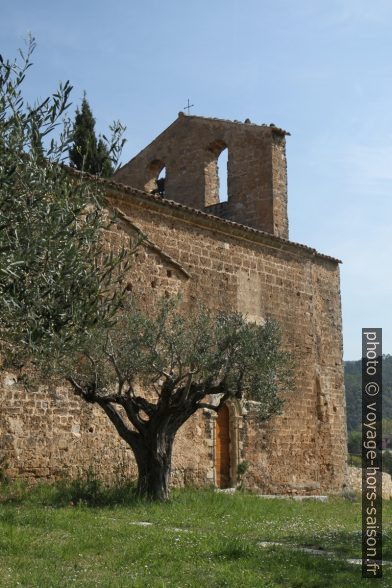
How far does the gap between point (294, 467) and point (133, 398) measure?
713 centimetres

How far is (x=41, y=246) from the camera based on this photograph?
637 cm

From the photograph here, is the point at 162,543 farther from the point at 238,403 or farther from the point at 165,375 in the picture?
the point at 238,403

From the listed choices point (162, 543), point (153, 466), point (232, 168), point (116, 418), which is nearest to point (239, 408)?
point (153, 466)

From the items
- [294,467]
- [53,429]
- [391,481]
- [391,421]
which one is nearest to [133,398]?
[53,429]

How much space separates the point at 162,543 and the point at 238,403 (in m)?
9.19

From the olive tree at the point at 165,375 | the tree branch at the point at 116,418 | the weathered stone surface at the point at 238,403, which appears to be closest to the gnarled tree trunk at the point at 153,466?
the olive tree at the point at 165,375

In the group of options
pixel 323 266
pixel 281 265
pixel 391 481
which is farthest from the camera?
pixel 391 481

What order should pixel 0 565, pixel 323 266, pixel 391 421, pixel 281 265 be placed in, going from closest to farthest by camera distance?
pixel 0 565 → pixel 281 265 → pixel 323 266 → pixel 391 421

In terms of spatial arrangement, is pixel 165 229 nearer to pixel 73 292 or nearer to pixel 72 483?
pixel 72 483

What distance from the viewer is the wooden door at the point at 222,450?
16.2 meters

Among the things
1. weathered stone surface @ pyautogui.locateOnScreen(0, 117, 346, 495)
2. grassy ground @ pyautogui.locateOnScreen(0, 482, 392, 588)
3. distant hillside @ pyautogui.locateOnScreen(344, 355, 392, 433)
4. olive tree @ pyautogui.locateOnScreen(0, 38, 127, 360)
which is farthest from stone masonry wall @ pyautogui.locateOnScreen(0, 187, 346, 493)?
distant hillside @ pyautogui.locateOnScreen(344, 355, 392, 433)

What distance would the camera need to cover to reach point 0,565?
679cm

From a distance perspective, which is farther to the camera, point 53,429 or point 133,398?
point 53,429

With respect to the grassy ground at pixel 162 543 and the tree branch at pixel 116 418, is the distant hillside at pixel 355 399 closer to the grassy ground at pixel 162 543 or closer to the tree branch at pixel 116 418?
the tree branch at pixel 116 418
